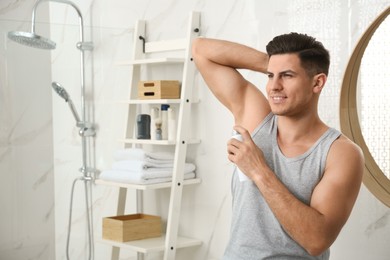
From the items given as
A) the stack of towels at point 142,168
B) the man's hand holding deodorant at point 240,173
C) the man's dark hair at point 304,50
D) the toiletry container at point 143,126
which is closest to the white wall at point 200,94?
the stack of towels at point 142,168

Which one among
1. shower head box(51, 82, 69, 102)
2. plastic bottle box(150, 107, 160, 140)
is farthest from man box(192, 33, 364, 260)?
shower head box(51, 82, 69, 102)

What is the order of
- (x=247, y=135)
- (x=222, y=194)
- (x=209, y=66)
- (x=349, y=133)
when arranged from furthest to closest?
1. (x=222, y=194)
2. (x=349, y=133)
3. (x=209, y=66)
4. (x=247, y=135)

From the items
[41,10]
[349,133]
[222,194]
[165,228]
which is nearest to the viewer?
[349,133]

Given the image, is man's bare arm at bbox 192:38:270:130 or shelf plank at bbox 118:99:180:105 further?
shelf plank at bbox 118:99:180:105

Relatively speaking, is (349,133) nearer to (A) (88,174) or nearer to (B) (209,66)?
(B) (209,66)

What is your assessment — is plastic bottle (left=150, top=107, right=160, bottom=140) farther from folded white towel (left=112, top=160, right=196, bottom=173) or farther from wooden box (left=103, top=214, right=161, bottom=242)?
wooden box (left=103, top=214, right=161, bottom=242)

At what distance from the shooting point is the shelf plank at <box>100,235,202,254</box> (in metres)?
3.04

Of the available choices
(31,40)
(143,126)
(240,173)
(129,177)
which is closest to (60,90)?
(31,40)

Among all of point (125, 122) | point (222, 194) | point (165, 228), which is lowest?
point (165, 228)

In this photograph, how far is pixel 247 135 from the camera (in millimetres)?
1909

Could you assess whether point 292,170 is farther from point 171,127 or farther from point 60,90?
point 60,90

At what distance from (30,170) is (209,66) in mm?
1340

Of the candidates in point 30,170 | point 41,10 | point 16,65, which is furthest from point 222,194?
point 41,10

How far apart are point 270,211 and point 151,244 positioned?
1302 mm
